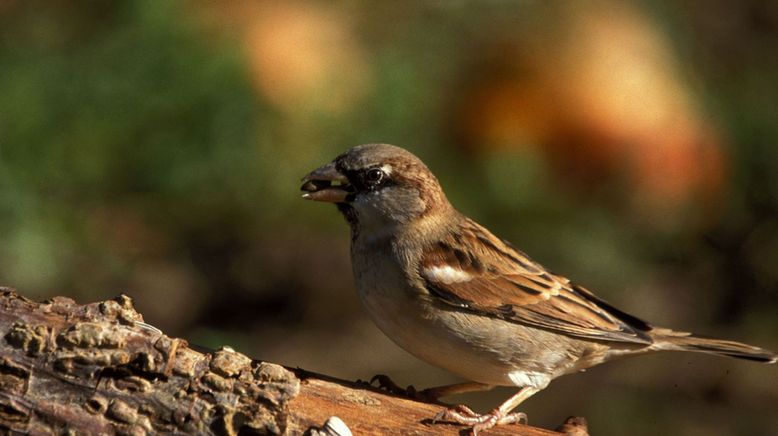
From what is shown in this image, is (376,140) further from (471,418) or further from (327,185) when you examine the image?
(471,418)

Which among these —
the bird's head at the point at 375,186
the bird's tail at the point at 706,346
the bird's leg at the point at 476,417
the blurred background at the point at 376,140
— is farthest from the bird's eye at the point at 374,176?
the blurred background at the point at 376,140

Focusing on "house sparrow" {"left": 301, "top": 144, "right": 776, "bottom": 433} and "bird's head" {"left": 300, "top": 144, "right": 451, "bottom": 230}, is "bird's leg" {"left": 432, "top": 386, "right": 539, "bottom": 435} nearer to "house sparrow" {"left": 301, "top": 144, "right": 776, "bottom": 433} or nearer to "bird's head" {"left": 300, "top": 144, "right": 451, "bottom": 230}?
"house sparrow" {"left": 301, "top": 144, "right": 776, "bottom": 433}

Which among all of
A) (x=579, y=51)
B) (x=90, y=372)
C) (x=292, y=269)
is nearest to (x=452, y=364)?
(x=90, y=372)

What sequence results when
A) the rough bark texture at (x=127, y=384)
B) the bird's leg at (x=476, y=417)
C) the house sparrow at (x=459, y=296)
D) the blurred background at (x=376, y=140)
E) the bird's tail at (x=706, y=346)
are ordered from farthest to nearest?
the blurred background at (x=376, y=140) → the bird's tail at (x=706, y=346) → the house sparrow at (x=459, y=296) → the bird's leg at (x=476, y=417) → the rough bark texture at (x=127, y=384)

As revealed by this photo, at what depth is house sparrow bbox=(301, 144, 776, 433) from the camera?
313 centimetres

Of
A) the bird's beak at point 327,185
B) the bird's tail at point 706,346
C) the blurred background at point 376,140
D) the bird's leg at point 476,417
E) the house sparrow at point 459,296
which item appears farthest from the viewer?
the blurred background at point 376,140

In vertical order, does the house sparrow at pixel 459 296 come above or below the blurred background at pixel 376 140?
below

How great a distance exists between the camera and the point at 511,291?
11.1 feet

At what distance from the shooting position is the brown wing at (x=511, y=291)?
3.23 metres

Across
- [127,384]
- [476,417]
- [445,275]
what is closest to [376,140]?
[445,275]

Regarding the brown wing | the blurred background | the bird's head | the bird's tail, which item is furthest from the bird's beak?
the blurred background

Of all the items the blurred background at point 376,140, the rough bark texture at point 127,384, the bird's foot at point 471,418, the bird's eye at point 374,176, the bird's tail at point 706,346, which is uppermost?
the blurred background at point 376,140

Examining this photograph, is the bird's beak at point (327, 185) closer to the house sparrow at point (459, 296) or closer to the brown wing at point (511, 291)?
the house sparrow at point (459, 296)

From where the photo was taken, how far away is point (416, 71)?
19.0 feet
